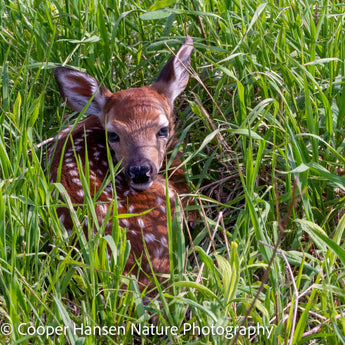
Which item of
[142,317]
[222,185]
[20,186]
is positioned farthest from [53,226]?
[222,185]

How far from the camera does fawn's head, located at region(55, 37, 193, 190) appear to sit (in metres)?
4.05

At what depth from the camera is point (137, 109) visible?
13.7 ft

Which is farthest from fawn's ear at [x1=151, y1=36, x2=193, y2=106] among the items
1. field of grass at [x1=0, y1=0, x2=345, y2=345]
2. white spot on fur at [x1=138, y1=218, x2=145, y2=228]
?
white spot on fur at [x1=138, y1=218, x2=145, y2=228]

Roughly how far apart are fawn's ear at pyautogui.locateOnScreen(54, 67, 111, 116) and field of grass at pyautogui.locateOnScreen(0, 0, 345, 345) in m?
0.13

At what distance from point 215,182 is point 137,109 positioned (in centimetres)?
69

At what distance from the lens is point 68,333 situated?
2492 millimetres

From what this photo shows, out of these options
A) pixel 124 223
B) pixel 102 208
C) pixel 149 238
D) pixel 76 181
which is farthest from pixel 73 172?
pixel 149 238

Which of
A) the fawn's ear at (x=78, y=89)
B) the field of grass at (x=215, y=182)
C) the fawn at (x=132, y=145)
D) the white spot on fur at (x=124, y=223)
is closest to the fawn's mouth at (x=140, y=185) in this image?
the fawn at (x=132, y=145)

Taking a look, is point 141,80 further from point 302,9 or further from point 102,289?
point 102,289

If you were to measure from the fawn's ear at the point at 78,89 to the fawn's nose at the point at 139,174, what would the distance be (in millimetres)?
588

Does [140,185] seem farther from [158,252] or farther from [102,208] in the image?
[158,252]
